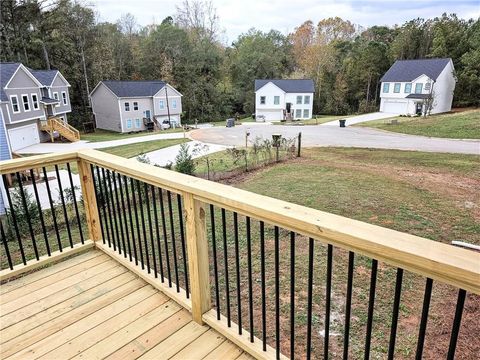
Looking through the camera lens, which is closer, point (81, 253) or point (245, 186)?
point (81, 253)

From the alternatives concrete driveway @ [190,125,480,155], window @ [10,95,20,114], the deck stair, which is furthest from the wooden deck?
the deck stair

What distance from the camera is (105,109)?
2659cm

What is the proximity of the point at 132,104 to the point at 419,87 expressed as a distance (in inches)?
980

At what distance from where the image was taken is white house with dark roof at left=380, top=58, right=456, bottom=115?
27016 mm

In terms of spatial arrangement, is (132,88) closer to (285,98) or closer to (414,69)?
(285,98)

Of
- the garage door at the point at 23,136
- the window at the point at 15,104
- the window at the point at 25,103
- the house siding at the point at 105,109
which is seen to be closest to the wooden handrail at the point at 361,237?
the garage door at the point at 23,136

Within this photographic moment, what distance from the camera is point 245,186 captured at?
8.13 m

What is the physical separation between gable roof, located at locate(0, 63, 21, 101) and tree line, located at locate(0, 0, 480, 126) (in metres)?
7.14

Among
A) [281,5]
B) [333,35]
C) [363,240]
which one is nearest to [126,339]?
[363,240]

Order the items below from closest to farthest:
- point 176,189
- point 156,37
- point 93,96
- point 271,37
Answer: point 176,189 → point 93,96 → point 156,37 → point 271,37

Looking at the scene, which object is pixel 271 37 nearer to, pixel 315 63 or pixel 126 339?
pixel 315 63

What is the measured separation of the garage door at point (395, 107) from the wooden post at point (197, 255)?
3175cm

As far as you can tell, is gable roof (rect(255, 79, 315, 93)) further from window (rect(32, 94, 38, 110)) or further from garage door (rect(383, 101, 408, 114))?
window (rect(32, 94, 38, 110))

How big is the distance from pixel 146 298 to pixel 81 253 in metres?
1.01
